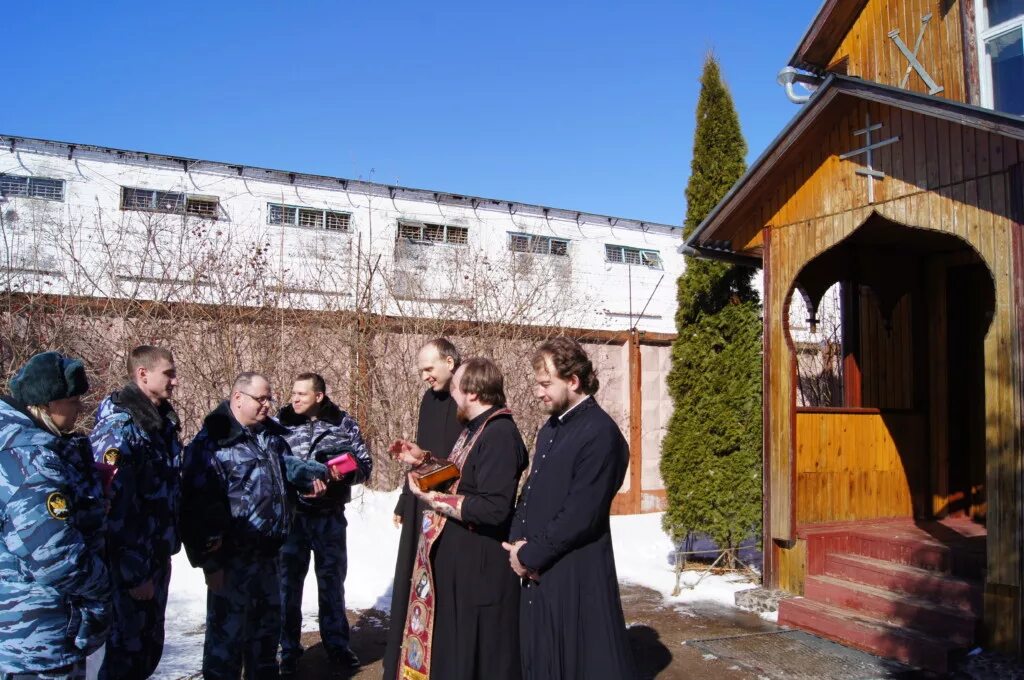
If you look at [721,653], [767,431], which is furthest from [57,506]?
[767,431]

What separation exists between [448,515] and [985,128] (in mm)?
4282

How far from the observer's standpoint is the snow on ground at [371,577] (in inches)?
240

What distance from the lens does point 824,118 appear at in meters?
6.90

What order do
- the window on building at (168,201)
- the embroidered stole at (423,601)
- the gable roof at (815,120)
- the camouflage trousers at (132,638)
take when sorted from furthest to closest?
the window on building at (168,201) < the gable roof at (815,120) < the camouflage trousers at (132,638) < the embroidered stole at (423,601)

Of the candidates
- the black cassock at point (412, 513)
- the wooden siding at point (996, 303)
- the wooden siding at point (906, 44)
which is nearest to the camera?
the black cassock at point (412, 513)

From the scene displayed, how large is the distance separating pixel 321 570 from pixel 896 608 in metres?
4.30

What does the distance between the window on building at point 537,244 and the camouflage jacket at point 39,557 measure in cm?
1069

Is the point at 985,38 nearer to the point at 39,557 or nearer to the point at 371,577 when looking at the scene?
the point at 371,577

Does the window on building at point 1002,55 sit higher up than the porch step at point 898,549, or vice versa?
the window on building at point 1002,55

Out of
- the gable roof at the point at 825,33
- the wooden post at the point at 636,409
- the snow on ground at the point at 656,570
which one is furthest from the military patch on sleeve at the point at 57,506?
the wooden post at the point at 636,409

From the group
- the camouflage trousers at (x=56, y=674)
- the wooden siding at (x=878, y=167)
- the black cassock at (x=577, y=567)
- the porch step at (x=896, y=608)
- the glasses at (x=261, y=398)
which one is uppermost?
the wooden siding at (x=878, y=167)

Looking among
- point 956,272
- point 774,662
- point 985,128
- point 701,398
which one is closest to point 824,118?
point 985,128

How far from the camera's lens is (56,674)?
10.8 feet

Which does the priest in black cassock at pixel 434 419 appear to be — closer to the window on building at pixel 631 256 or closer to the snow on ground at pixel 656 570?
the snow on ground at pixel 656 570
